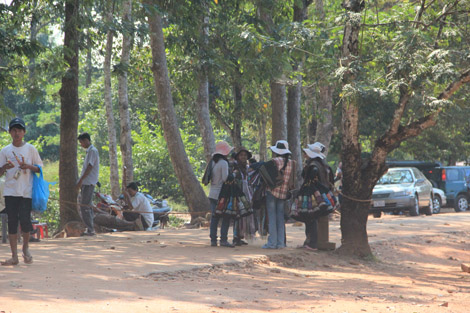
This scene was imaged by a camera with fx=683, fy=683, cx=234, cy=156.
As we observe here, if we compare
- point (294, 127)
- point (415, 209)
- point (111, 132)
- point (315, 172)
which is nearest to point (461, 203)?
point (415, 209)

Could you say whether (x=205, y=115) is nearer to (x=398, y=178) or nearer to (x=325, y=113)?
(x=325, y=113)

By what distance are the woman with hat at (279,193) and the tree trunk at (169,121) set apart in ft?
19.6

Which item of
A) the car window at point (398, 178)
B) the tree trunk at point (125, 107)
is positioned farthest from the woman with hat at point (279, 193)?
the car window at point (398, 178)

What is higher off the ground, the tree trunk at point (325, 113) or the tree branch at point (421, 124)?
the tree trunk at point (325, 113)

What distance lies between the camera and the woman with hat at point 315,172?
11.8m

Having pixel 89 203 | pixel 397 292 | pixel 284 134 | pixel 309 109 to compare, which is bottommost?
pixel 397 292

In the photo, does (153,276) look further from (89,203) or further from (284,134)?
(284,134)

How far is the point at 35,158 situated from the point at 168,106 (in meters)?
8.55

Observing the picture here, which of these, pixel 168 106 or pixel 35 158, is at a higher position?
pixel 168 106

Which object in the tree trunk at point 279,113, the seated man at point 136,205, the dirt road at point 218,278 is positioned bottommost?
the dirt road at point 218,278

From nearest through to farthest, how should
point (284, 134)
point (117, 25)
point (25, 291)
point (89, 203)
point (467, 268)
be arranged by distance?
point (25, 291) < point (467, 268) < point (89, 203) < point (117, 25) < point (284, 134)

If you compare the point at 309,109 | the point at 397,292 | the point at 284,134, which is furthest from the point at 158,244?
the point at 309,109

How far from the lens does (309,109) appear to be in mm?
26875

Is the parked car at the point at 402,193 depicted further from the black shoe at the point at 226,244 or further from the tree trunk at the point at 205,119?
the black shoe at the point at 226,244
